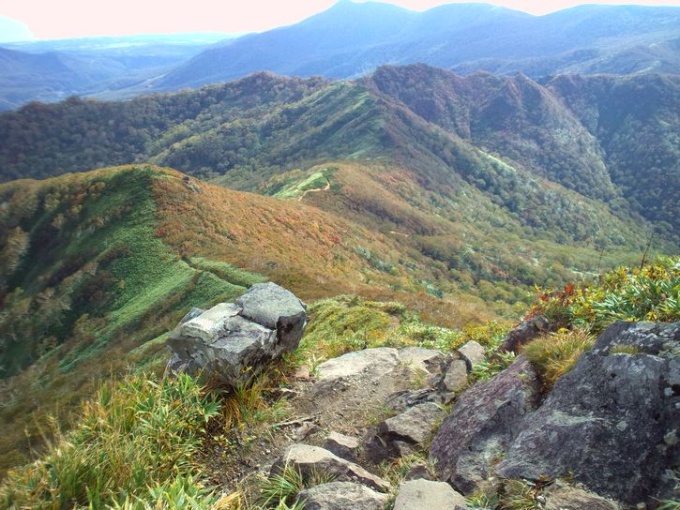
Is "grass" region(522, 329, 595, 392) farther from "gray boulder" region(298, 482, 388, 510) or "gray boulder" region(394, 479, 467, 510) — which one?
"gray boulder" region(298, 482, 388, 510)

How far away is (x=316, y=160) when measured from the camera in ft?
524

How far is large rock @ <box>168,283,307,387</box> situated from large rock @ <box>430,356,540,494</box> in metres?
3.54

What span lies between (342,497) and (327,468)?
0.67 meters

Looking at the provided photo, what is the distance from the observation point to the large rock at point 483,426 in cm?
584

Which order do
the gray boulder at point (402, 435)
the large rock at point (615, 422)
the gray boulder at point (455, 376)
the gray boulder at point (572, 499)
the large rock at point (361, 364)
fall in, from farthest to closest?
the large rock at point (361, 364), the gray boulder at point (455, 376), the gray boulder at point (402, 435), the large rock at point (615, 422), the gray boulder at point (572, 499)

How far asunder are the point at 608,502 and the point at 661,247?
182330 mm

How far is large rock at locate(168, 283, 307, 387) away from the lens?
26.6 ft

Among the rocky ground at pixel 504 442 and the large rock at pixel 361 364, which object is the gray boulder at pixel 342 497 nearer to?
the rocky ground at pixel 504 442

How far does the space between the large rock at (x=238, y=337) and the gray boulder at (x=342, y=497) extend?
2.92 metres

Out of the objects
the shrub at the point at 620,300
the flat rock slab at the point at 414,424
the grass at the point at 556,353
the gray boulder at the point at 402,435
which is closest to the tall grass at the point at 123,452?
the gray boulder at the point at 402,435

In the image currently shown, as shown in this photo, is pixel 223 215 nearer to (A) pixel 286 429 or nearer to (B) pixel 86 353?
(B) pixel 86 353

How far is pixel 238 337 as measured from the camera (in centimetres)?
860

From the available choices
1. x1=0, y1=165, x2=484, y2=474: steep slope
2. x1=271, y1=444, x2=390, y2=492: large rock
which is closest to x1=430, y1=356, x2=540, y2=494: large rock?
x1=271, y1=444, x2=390, y2=492: large rock

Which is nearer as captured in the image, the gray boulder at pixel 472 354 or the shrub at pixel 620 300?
the shrub at pixel 620 300
